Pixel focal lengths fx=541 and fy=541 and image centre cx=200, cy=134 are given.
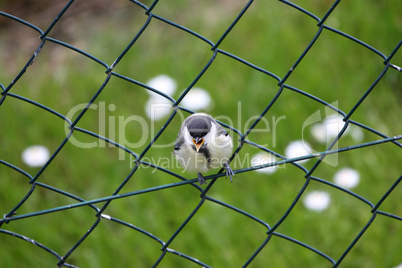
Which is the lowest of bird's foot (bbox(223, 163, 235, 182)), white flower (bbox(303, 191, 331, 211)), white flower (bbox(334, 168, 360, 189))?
bird's foot (bbox(223, 163, 235, 182))

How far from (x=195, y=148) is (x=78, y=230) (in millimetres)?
1156

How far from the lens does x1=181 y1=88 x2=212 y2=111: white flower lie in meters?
3.99

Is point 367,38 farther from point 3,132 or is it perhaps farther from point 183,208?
point 3,132

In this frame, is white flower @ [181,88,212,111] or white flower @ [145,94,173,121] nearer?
white flower @ [181,88,212,111]

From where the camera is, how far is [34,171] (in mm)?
3889

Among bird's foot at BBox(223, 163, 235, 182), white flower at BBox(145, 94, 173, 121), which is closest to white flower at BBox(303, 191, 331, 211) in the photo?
bird's foot at BBox(223, 163, 235, 182)

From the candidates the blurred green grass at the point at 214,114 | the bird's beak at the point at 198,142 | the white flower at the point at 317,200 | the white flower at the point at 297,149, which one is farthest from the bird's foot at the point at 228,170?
the white flower at the point at 297,149

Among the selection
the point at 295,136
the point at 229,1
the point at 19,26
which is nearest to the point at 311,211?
the point at 295,136

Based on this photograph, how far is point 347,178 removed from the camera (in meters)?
3.53

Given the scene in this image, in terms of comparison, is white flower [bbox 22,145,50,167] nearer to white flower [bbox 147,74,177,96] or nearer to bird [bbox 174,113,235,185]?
white flower [bbox 147,74,177,96]

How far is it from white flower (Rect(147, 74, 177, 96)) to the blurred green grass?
0.09m

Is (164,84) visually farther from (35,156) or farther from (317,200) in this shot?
(317,200)

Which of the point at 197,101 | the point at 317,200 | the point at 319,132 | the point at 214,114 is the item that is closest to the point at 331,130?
the point at 319,132

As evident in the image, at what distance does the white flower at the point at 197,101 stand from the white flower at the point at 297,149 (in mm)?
702
